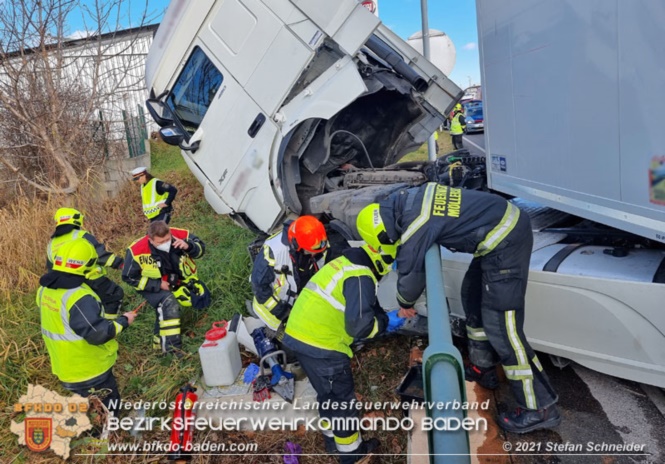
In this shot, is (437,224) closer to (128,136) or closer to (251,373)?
(251,373)

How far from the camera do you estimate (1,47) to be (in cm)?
738

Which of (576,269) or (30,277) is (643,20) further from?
(30,277)

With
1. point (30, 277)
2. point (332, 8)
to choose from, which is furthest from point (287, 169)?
point (30, 277)

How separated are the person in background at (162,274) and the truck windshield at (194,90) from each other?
1.18 meters

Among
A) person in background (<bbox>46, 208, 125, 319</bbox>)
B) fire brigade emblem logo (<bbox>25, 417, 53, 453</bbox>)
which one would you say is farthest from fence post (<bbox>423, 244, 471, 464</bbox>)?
fire brigade emblem logo (<bbox>25, 417, 53, 453</bbox>)

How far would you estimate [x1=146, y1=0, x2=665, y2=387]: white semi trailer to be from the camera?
210 cm

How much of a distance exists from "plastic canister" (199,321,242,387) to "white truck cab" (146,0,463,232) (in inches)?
47.2

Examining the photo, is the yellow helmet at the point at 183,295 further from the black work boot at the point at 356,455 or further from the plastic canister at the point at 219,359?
the black work boot at the point at 356,455

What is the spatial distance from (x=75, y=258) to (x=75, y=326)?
1.60ft

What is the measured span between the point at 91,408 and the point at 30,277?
3.38m

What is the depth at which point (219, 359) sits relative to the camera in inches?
134

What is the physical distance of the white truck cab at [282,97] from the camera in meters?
3.74

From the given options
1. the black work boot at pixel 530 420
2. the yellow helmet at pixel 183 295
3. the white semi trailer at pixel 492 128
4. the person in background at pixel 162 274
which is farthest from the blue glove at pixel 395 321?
the yellow helmet at pixel 183 295

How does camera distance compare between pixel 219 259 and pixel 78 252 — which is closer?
pixel 78 252
